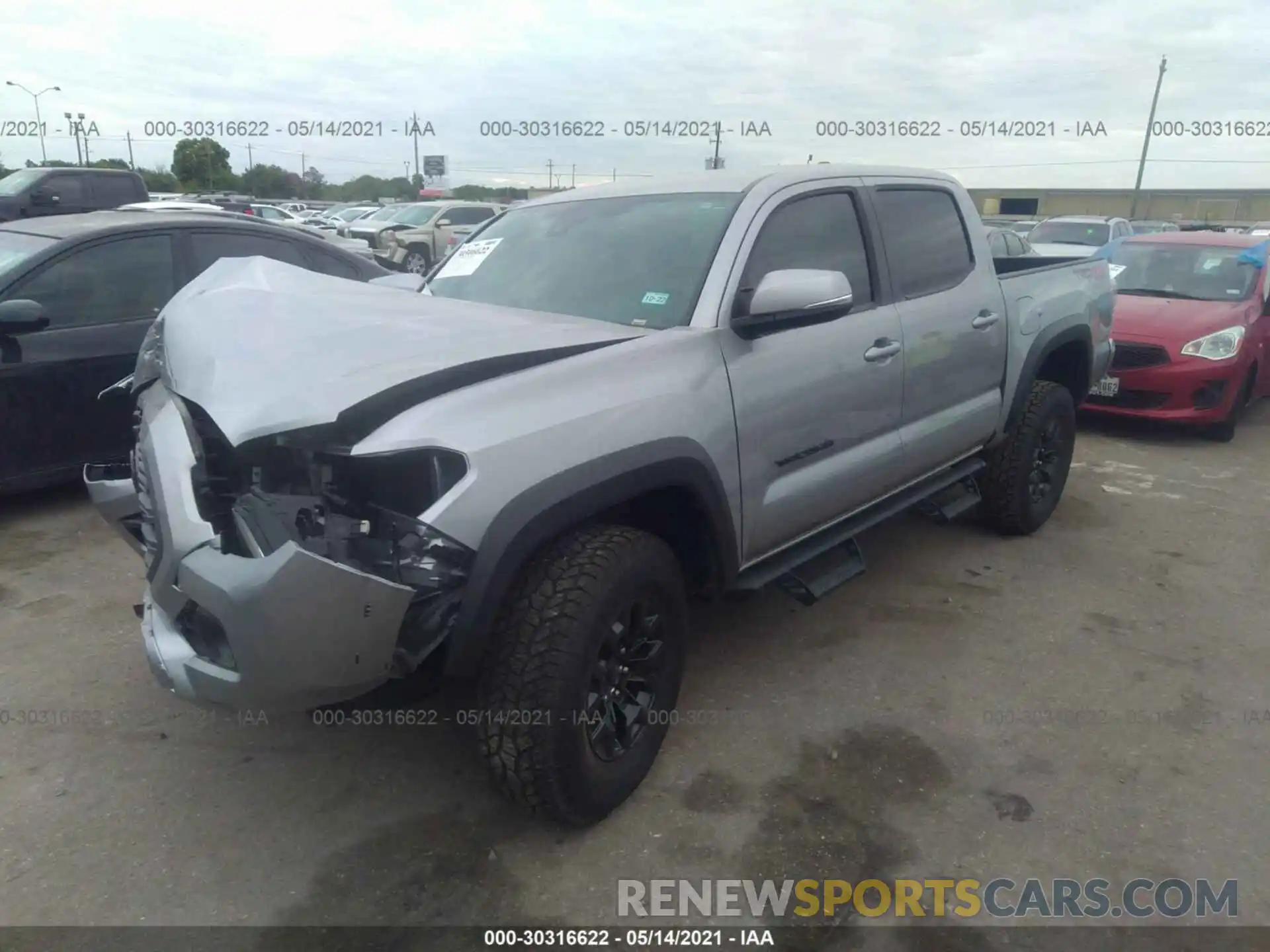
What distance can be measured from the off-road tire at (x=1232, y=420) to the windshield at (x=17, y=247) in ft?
27.6

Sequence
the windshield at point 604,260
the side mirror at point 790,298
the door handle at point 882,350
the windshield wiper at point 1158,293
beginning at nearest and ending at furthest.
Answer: the side mirror at point 790,298 < the windshield at point 604,260 < the door handle at point 882,350 < the windshield wiper at point 1158,293

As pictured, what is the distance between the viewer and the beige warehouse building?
168ft

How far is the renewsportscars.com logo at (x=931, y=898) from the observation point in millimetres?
2498

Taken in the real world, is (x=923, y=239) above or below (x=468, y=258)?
above

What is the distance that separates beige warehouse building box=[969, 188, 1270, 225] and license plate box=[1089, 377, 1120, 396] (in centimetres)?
4249

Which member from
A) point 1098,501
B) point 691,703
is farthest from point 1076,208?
point 691,703

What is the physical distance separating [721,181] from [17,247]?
13.0 ft

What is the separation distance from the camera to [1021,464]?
4855 millimetres

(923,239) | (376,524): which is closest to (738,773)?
(376,524)

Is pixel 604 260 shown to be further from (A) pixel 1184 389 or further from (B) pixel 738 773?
(A) pixel 1184 389

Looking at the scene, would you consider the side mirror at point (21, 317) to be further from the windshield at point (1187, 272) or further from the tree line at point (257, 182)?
the tree line at point (257, 182)

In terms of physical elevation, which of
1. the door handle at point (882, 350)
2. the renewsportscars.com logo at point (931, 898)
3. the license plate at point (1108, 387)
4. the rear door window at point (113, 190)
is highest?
the rear door window at point (113, 190)

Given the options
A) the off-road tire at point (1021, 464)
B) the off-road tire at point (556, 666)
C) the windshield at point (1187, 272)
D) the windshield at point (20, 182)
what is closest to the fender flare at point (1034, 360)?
the off-road tire at point (1021, 464)

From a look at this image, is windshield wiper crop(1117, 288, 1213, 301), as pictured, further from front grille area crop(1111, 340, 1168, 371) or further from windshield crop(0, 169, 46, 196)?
windshield crop(0, 169, 46, 196)
